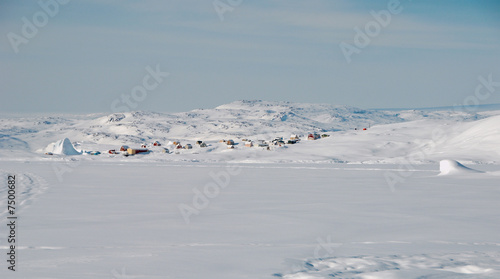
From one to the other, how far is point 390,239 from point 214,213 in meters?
5.34

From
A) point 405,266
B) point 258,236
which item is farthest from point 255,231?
point 405,266

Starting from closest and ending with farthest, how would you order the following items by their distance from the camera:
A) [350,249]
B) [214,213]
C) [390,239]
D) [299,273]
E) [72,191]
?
[299,273] → [350,249] → [390,239] → [214,213] → [72,191]

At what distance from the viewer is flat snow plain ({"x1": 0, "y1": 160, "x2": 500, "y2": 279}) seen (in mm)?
8602

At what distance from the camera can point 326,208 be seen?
53.5 feet

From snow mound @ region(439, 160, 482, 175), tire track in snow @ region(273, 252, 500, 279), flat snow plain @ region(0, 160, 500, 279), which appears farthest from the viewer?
snow mound @ region(439, 160, 482, 175)

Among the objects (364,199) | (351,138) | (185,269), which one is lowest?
(185,269)

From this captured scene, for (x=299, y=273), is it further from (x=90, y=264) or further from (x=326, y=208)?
(x=326, y=208)

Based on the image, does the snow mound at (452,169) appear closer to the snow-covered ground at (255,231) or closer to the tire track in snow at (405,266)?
the snow-covered ground at (255,231)

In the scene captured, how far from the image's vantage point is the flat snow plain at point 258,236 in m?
8.60

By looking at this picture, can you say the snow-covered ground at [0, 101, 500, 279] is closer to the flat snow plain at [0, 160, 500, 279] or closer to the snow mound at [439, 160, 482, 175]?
the flat snow plain at [0, 160, 500, 279]

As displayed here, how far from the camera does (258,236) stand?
11.6 meters

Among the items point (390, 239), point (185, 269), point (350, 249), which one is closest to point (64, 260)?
point (185, 269)

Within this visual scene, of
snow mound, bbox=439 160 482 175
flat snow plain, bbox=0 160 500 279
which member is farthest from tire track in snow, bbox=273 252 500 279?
snow mound, bbox=439 160 482 175

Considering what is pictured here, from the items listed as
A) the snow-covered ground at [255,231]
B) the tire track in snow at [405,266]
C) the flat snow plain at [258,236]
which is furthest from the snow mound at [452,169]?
the tire track in snow at [405,266]
